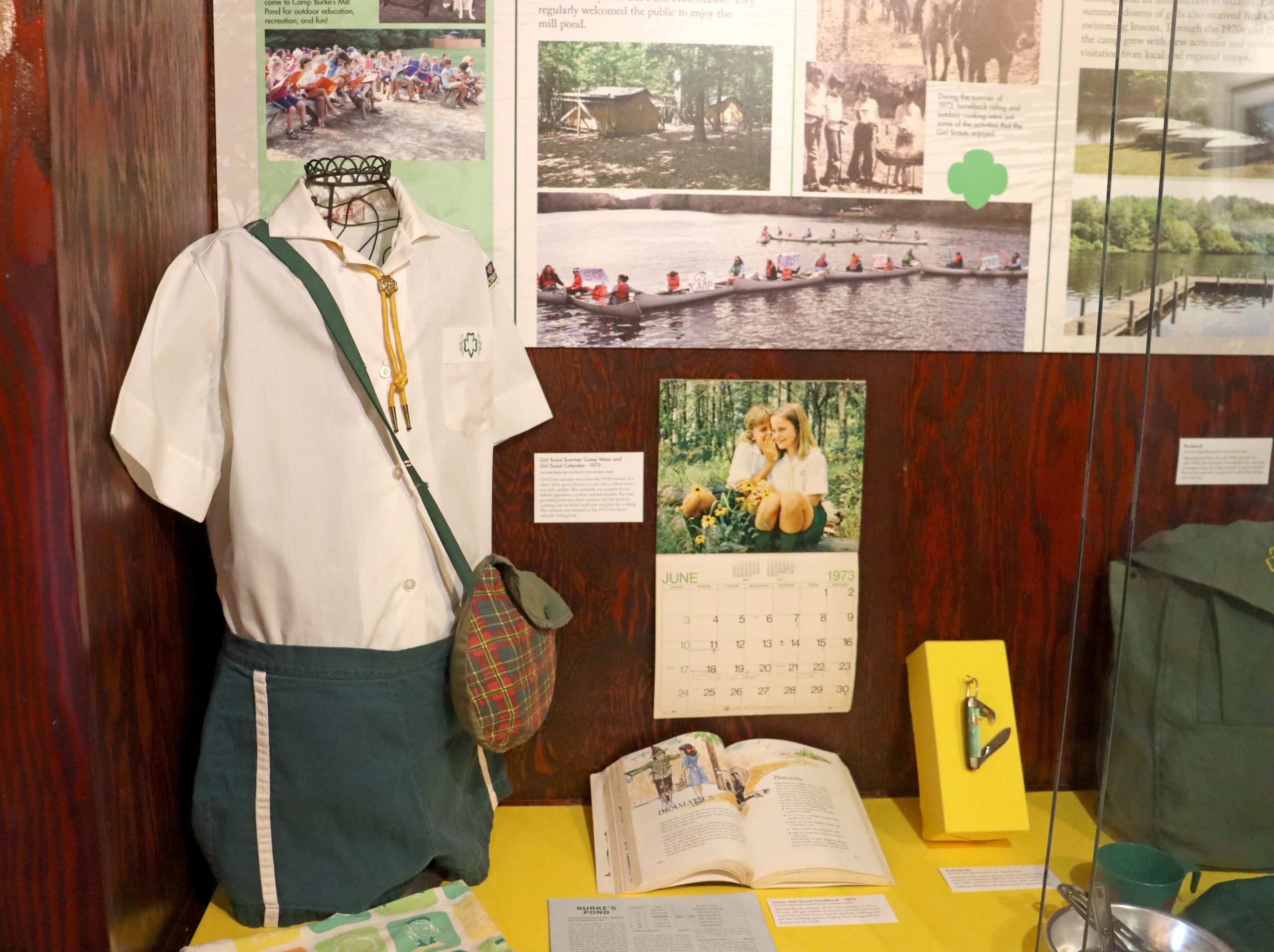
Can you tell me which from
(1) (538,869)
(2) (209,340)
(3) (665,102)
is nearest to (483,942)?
(1) (538,869)

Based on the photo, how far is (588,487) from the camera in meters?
1.36

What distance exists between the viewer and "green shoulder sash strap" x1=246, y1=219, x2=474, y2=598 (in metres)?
1.10

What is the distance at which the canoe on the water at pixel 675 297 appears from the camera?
1319 millimetres

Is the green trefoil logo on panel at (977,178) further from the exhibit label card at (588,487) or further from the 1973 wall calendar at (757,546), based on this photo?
the exhibit label card at (588,487)

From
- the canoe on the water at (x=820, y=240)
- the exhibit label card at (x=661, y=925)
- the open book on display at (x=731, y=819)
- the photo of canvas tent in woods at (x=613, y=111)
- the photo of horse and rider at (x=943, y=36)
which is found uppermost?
the photo of horse and rider at (x=943, y=36)

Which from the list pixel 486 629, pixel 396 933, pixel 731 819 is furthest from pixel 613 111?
pixel 396 933

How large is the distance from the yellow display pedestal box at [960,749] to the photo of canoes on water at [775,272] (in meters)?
0.42

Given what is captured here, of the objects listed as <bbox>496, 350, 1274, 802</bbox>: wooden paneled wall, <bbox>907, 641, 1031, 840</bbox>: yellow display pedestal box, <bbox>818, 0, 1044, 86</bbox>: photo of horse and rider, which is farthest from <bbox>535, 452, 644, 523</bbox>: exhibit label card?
<bbox>818, 0, 1044, 86</bbox>: photo of horse and rider

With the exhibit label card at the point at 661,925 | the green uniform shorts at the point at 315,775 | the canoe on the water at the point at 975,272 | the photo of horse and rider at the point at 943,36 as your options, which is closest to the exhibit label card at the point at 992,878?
the exhibit label card at the point at 661,925

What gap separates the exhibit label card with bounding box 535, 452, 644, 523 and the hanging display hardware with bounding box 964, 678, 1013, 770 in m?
0.50

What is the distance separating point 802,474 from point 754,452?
0.07m

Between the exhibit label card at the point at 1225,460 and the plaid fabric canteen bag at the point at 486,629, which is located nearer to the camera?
the exhibit label card at the point at 1225,460

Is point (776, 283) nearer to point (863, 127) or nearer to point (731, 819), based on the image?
point (863, 127)

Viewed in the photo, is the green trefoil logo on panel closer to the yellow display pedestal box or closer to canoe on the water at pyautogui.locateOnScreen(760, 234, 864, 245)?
canoe on the water at pyautogui.locateOnScreen(760, 234, 864, 245)
